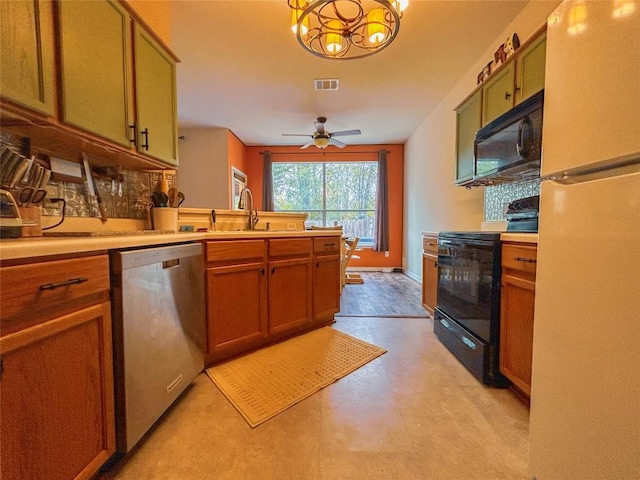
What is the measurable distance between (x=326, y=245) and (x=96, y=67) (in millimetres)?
1851

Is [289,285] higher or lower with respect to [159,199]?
lower

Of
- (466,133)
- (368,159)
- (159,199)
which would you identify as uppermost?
(368,159)

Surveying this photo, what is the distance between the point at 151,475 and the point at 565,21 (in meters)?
2.07

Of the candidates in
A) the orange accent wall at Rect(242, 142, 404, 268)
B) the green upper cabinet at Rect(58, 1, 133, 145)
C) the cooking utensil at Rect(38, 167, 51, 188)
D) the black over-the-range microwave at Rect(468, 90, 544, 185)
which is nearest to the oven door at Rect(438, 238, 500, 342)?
the black over-the-range microwave at Rect(468, 90, 544, 185)

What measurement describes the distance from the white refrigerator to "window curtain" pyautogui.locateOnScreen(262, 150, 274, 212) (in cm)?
553

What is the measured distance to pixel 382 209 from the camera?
596 cm

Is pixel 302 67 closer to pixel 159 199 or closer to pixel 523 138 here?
pixel 159 199

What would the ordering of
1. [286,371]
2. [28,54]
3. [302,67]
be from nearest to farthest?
1. [28,54]
2. [286,371]
3. [302,67]

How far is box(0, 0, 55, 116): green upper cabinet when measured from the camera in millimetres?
937

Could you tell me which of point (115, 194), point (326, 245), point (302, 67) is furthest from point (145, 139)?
point (302, 67)

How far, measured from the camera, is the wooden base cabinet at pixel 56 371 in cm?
67

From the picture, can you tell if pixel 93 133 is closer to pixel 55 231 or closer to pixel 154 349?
pixel 55 231

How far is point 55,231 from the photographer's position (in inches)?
53.2

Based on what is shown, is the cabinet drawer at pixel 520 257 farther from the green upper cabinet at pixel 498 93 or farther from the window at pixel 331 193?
the window at pixel 331 193
